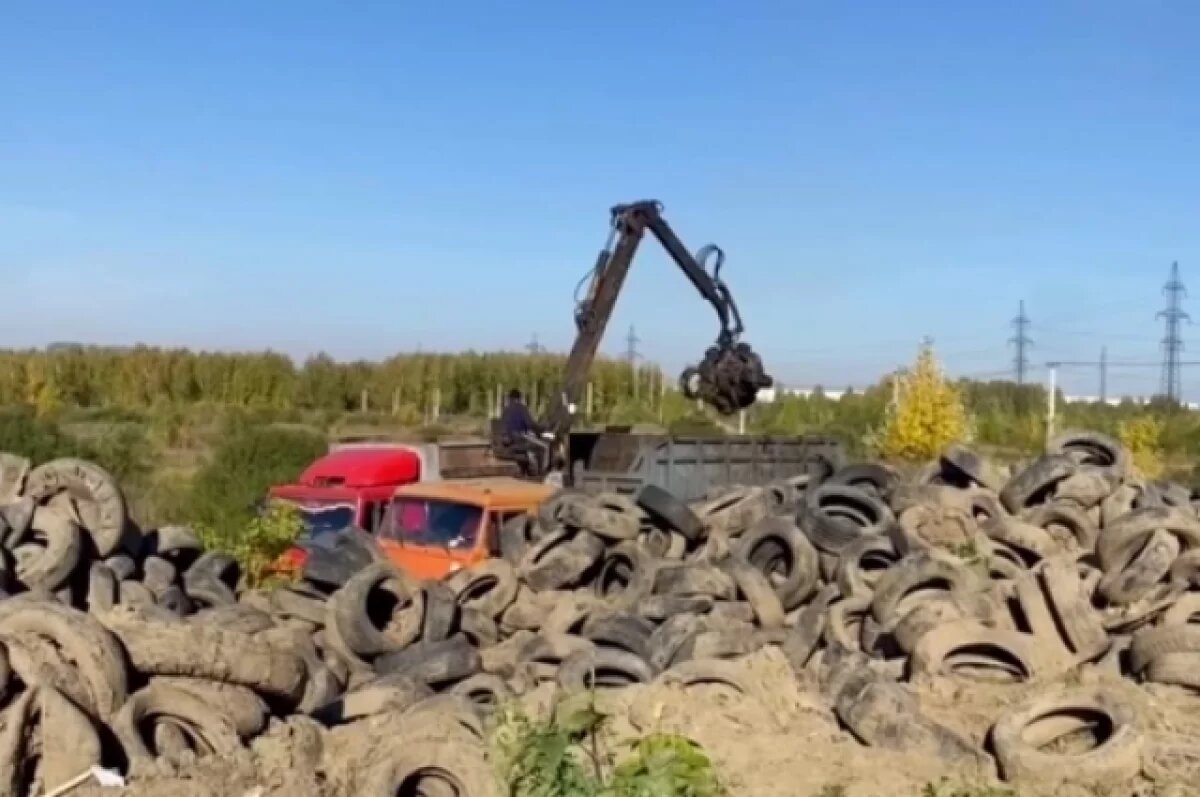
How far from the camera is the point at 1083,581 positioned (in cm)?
1130

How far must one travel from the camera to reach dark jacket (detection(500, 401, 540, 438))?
17328mm

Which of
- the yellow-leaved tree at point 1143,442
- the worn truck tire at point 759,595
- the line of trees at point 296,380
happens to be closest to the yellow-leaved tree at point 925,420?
the yellow-leaved tree at point 1143,442

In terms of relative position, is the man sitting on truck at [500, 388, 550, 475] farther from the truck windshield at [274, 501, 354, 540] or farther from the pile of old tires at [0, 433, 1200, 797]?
the pile of old tires at [0, 433, 1200, 797]

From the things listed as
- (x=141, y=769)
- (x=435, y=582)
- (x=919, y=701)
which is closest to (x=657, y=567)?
(x=435, y=582)

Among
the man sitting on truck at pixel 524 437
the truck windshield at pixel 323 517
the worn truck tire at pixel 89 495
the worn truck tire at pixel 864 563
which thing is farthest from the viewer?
the man sitting on truck at pixel 524 437

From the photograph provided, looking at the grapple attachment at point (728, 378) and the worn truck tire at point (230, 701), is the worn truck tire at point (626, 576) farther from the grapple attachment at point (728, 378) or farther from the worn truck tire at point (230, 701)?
the grapple attachment at point (728, 378)

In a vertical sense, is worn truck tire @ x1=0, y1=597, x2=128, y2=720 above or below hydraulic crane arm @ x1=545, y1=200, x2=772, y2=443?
below

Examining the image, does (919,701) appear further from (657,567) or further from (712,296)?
(712,296)

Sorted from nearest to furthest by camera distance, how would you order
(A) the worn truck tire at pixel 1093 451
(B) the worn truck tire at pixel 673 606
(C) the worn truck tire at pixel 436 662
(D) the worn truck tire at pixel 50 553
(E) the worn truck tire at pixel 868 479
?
(D) the worn truck tire at pixel 50 553 < (C) the worn truck tire at pixel 436 662 < (B) the worn truck tire at pixel 673 606 < (A) the worn truck tire at pixel 1093 451 < (E) the worn truck tire at pixel 868 479

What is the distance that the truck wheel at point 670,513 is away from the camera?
44.2 feet

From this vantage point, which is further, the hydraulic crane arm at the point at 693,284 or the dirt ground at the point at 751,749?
the hydraulic crane arm at the point at 693,284

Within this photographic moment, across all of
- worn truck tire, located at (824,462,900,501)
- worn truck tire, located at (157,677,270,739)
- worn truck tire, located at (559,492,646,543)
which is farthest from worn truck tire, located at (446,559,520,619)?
worn truck tire, located at (157,677,270,739)

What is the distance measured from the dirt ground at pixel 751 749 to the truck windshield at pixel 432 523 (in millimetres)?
4893

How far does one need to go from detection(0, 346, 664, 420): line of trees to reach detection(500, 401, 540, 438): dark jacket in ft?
125
